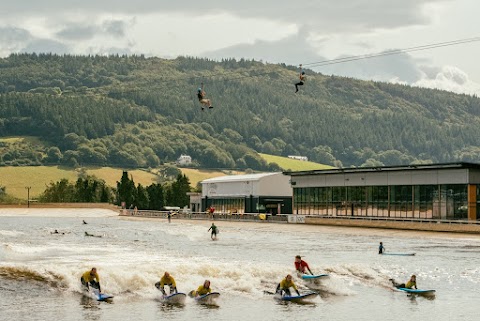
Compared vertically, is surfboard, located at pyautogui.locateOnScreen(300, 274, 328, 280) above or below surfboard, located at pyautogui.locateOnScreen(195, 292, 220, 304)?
above

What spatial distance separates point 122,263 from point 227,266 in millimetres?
8401

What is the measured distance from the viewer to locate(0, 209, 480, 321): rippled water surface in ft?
122

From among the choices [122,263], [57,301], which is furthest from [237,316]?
[122,263]

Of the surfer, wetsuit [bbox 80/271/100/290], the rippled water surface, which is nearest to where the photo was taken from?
the rippled water surface

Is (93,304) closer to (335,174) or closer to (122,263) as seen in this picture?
(122,263)

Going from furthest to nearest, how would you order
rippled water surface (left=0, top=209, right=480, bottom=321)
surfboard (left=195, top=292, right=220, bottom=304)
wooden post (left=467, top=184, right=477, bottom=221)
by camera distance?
1. wooden post (left=467, top=184, right=477, bottom=221)
2. surfboard (left=195, top=292, right=220, bottom=304)
3. rippled water surface (left=0, top=209, right=480, bottom=321)

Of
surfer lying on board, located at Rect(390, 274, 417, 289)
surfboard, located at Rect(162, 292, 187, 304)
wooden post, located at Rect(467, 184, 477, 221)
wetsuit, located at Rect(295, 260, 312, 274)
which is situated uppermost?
wooden post, located at Rect(467, 184, 477, 221)

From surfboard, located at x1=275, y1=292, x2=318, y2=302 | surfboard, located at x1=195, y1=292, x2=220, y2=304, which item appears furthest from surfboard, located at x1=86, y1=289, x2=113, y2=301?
surfboard, located at x1=275, y1=292, x2=318, y2=302

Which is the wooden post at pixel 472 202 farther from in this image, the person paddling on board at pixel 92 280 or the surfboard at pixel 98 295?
the surfboard at pixel 98 295

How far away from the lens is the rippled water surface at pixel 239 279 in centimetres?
3716

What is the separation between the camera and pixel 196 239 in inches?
3676

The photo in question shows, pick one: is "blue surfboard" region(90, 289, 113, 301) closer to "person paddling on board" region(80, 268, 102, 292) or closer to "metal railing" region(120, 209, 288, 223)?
"person paddling on board" region(80, 268, 102, 292)

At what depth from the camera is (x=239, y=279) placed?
46781 millimetres

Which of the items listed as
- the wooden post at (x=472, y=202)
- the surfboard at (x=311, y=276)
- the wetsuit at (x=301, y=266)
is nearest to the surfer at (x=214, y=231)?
the wooden post at (x=472, y=202)
